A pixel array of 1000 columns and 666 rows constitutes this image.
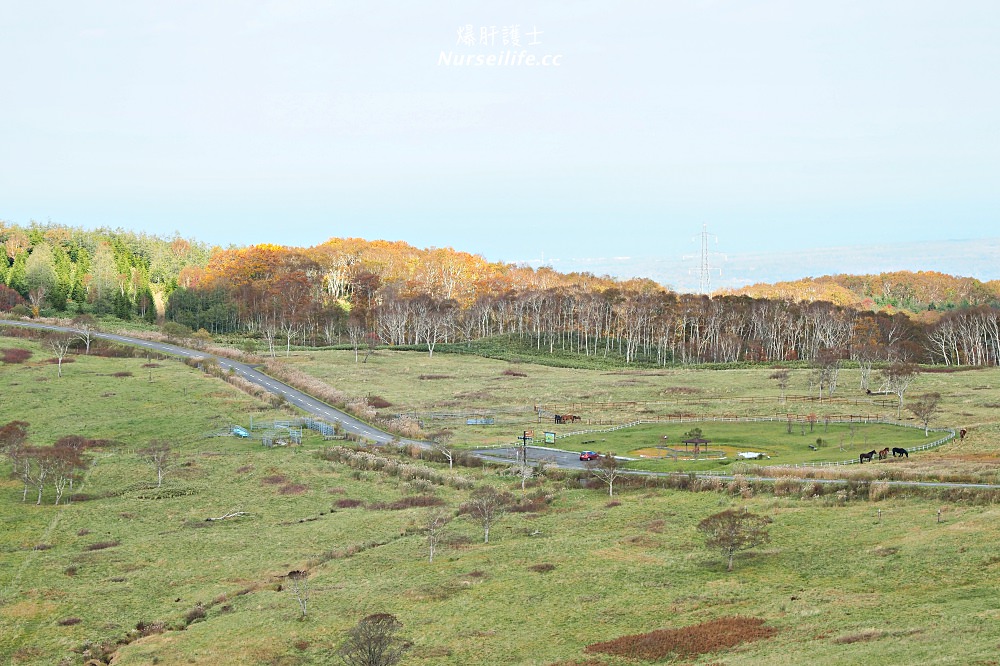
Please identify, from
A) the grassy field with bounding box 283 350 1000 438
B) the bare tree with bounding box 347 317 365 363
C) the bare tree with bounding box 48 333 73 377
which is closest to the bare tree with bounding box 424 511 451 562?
the grassy field with bounding box 283 350 1000 438

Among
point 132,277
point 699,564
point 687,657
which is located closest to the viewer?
point 687,657

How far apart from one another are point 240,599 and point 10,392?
74.4 m

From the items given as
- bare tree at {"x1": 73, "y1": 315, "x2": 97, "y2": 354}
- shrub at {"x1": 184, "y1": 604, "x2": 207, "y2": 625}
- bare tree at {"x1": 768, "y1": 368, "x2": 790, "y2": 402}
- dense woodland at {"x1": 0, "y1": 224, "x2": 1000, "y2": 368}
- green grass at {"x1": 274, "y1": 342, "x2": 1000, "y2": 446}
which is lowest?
shrub at {"x1": 184, "y1": 604, "x2": 207, "y2": 625}

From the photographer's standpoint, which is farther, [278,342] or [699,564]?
[278,342]

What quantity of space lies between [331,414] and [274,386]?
64.6 ft

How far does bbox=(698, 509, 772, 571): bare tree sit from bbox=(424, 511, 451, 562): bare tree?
15.4 meters

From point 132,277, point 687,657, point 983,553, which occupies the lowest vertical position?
point 687,657

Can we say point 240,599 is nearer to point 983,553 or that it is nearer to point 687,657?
point 687,657

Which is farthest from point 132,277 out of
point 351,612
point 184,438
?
point 351,612

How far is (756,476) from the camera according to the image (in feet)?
196

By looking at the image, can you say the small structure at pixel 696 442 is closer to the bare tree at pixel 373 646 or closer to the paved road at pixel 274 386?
the paved road at pixel 274 386

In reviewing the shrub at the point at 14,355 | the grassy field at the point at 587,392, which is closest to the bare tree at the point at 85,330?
the shrub at the point at 14,355

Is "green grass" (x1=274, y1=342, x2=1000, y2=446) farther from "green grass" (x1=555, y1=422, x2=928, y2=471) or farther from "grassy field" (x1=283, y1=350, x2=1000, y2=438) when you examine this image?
"green grass" (x1=555, y1=422, x2=928, y2=471)

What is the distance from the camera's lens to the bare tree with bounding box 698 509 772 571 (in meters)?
42.4
